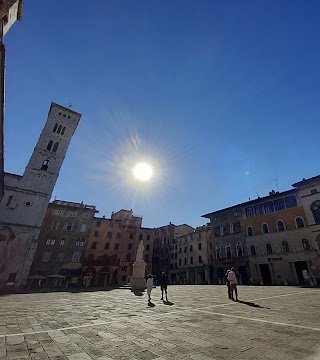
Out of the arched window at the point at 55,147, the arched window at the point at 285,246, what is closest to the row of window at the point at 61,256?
the arched window at the point at 55,147

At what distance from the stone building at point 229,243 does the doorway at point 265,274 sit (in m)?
2.31

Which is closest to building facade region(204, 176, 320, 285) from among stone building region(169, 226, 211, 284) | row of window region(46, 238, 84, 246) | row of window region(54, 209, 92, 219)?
stone building region(169, 226, 211, 284)

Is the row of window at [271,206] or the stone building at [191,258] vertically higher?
the row of window at [271,206]

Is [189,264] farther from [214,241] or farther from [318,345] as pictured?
[318,345]

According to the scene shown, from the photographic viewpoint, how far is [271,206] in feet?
110

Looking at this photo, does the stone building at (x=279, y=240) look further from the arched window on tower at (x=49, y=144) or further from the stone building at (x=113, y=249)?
the arched window on tower at (x=49, y=144)

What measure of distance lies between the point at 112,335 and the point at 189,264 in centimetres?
4833

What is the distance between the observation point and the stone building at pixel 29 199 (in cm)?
2988

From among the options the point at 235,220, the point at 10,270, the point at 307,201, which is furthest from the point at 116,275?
the point at 307,201

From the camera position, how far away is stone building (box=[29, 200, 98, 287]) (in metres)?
38.3

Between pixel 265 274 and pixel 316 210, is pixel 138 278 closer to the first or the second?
pixel 265 274

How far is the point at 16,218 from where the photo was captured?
31.6 m

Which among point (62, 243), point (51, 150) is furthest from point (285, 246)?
point (51, 150)

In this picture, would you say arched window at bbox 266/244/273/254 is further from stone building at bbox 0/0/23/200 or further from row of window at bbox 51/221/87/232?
stone building at bbox 0/0/23/200
